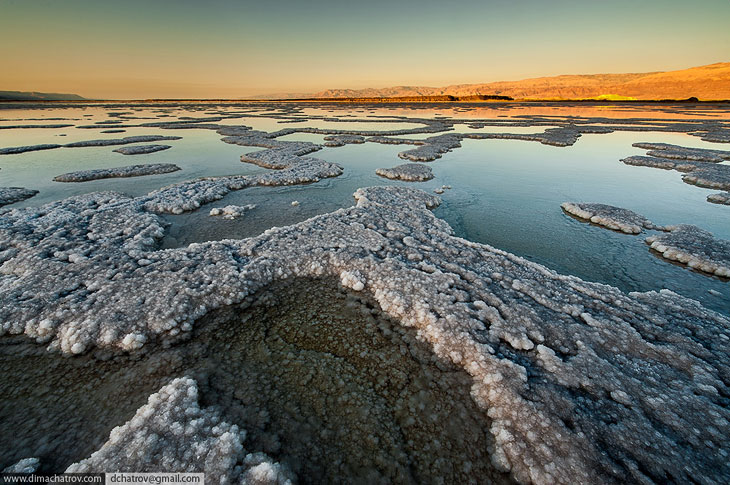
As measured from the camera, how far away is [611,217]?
10523 mm

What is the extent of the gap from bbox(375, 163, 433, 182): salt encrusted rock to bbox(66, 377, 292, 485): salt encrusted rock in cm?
1403

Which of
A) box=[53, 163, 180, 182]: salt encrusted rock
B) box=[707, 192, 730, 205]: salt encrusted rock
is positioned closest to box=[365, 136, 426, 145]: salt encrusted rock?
box=[53, 163, 180, 182]: salt encrusted rock

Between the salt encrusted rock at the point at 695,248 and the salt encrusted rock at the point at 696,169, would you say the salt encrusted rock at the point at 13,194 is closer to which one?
the salt encrusted rock at the point at 695,248

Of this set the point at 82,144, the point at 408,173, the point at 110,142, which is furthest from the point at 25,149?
the point at 408,173

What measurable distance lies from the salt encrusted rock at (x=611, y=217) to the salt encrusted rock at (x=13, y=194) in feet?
71.4

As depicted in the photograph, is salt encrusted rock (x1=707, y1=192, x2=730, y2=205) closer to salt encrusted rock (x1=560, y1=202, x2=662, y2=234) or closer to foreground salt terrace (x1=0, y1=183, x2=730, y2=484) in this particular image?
salt encrusted rock (x1=560, y1=202, x2=662, y2=234)

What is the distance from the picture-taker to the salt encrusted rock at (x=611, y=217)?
32.8 feet

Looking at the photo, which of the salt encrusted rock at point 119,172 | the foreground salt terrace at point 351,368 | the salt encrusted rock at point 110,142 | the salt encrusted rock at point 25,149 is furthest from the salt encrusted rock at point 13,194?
the salt encrusted rock at point 110,142

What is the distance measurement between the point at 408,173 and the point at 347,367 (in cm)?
1314

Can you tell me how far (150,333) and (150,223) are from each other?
569 cm

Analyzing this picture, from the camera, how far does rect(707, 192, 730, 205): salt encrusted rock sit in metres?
12.5

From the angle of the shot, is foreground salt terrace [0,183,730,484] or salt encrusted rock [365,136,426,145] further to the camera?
salt encrusted rock [365,136,426,145]

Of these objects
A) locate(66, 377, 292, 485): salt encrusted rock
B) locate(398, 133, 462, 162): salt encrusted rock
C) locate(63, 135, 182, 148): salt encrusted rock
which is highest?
locate(63, 135, 182, 148): salt encrusted rock

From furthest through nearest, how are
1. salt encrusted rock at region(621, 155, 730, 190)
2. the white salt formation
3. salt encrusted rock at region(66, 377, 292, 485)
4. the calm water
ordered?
the white salt formation, salt encrusted rock at region(621, 155, 730, 190), the calm water, salt encrusted rock at region(66, 377, 292, 485)
